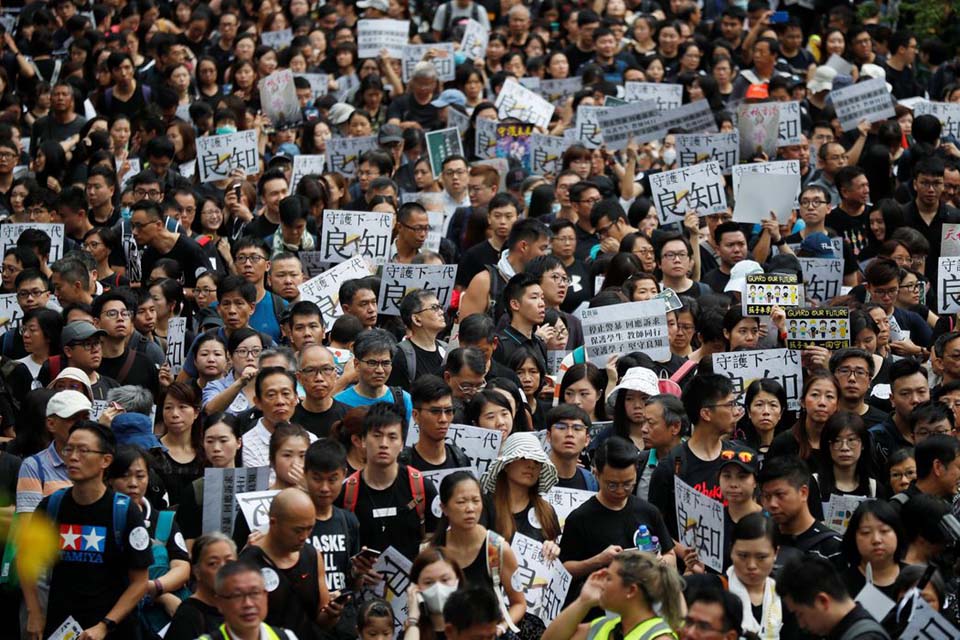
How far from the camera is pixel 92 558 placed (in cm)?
817

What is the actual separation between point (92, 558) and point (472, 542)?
1806 mm

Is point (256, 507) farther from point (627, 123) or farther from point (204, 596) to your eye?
point (627, 123)

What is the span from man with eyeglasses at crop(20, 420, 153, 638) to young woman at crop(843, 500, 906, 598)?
11.0 ft

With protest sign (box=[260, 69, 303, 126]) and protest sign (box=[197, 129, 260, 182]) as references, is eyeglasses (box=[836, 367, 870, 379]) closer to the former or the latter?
protest sign (box=[197, 129, 260, 182])

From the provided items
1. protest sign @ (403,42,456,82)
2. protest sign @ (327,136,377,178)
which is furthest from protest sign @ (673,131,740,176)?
protest sign @ (403,42,456,82)

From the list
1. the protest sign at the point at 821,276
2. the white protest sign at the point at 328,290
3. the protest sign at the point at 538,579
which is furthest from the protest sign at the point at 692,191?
the protest sign at the point at 538,579

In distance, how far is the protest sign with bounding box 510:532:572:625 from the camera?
8.24 meters

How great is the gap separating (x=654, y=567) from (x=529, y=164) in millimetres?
10155

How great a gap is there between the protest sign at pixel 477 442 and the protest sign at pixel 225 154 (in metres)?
6.82

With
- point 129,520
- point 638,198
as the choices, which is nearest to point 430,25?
point 638,198

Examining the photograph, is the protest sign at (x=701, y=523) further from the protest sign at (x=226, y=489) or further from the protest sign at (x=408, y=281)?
the protest sign at (x=408, y=281)

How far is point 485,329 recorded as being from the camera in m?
11.0

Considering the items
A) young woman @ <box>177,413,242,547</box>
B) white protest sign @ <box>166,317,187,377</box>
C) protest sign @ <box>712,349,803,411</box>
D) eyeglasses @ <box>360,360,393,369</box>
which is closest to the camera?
young woman @ <box>177,413,242,547</box>

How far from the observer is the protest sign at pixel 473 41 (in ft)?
66.2
